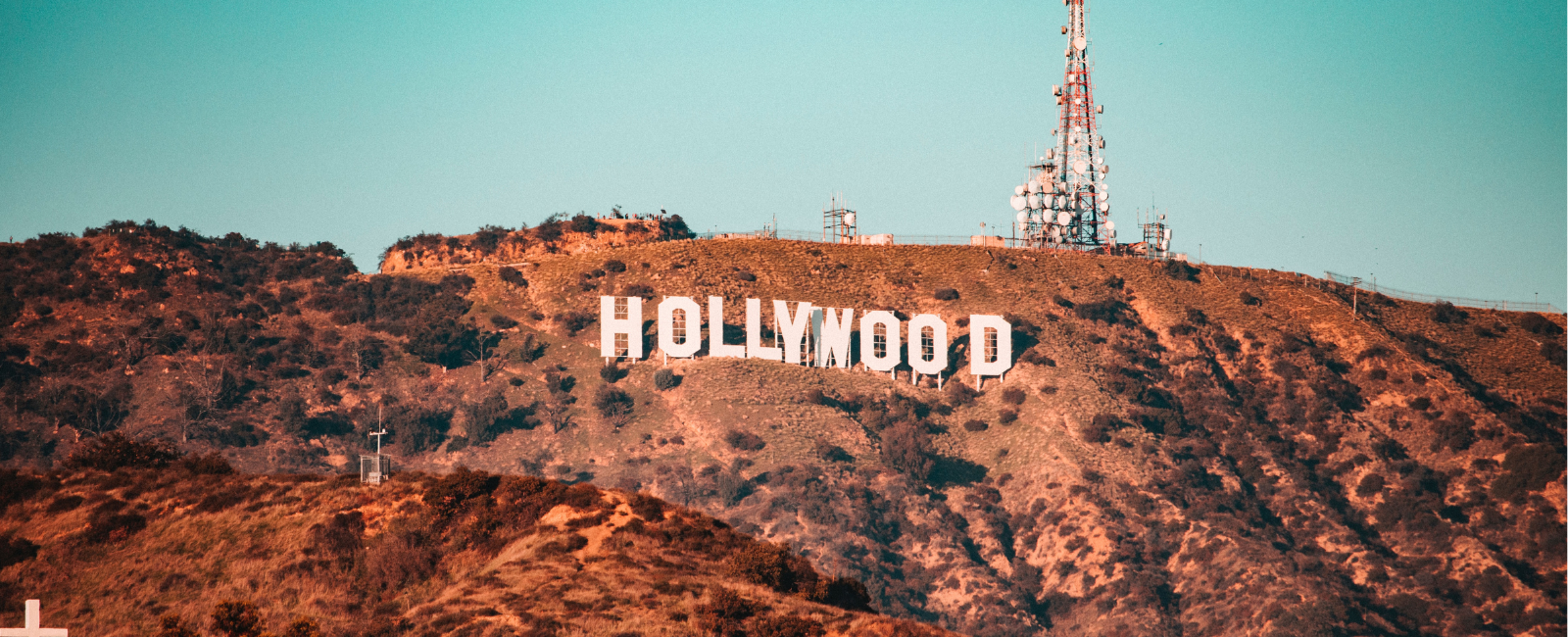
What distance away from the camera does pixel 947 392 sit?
5162 inches

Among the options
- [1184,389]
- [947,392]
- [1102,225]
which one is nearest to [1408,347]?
[1184,389]

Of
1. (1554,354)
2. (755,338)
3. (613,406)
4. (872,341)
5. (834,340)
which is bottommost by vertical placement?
(613,406)

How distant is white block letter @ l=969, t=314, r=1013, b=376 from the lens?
126 metres

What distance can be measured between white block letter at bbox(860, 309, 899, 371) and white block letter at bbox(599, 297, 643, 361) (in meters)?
19.7

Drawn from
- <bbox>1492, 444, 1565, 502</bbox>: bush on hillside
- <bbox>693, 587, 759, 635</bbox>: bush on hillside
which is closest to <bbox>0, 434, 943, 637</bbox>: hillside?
<bbox>693, 587, 759, 635</bbox>: bush on hillside

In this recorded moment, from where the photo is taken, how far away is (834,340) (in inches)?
4904

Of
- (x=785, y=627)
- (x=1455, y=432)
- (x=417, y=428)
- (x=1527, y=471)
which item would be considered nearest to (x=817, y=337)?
(x=417, y=428)

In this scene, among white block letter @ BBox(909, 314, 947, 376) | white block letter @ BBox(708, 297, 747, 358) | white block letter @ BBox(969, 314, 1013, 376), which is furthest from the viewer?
white block letter @ BBox(708, 297, 747, 358)

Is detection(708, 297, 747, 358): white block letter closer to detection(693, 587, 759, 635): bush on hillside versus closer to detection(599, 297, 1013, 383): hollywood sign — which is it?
detection(599, 297, 1013, 383): hollywood sign

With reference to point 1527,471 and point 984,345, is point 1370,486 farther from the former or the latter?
point 984,345

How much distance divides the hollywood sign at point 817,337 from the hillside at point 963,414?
9.75 feet

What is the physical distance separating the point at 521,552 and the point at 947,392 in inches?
3012

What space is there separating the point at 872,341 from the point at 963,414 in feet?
34.1

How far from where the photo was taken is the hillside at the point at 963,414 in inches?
4279
